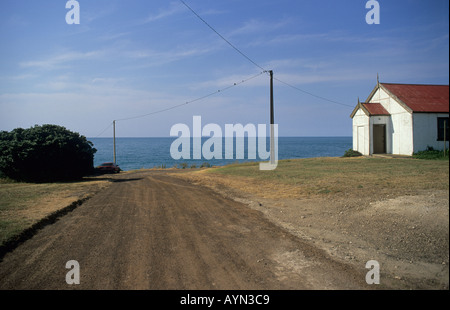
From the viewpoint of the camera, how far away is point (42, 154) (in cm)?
2383

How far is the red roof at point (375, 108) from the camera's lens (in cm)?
2844

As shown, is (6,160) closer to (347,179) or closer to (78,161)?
(78,161)

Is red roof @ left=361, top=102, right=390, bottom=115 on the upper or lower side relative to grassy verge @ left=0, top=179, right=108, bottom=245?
upper

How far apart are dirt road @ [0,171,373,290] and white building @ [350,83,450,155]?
2190cm

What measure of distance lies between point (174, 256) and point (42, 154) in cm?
2213

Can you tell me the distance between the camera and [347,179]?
15.3 m

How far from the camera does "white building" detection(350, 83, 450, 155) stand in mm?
25359

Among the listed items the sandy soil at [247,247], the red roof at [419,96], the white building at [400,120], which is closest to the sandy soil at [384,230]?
the sandy soil at [247,247]

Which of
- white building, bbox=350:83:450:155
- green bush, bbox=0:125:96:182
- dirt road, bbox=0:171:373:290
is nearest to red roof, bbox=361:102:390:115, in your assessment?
white building, bbox=350:83:450:155

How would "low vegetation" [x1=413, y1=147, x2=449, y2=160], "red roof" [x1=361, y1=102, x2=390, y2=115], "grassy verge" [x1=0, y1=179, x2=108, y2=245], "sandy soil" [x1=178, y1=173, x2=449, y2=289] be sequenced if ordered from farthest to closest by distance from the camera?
1. "red roof" [x1=361, y1=102, x2=390, y2=115]
2. "low vegetation" [x1=413, y1=147, x2=449, y2=160]
3. "grassy verge" [x1=0, y1=179, x2=108, y2=245]
4. "sandy soil" [x1=178, y1=173, x2=449, y2=289]
